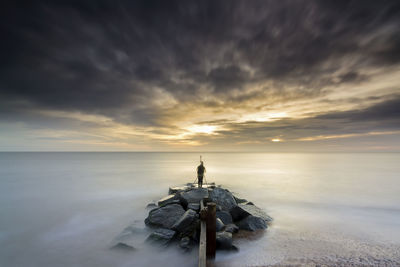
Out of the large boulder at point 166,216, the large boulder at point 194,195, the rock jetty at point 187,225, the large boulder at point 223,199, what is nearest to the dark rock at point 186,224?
the rock jetty at point 187,225

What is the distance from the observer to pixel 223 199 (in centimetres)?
1203

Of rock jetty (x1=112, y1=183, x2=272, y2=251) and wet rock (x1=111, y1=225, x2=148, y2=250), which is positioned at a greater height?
rock jetty (x1=112, y1=183, x2=272, y2=251)

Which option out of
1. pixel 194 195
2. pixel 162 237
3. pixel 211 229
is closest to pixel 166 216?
pixel 162 237

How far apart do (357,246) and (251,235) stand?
14.7 ft

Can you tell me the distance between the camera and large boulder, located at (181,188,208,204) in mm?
12055

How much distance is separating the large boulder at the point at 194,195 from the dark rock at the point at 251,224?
305 centimetres

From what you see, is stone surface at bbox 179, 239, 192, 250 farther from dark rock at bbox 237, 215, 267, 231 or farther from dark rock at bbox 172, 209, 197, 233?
dark rock at bbox 237, 215, 267, 231

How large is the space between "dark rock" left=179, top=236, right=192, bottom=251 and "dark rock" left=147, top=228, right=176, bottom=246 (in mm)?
530

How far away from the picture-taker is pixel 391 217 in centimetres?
1327

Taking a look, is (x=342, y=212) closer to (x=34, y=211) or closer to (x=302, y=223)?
(x=302, y=223)

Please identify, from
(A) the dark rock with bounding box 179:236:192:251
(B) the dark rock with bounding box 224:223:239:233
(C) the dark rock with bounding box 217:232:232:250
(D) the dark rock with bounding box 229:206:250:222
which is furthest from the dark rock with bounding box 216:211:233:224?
(A) the dark rock with bounding box 179:236:192:251

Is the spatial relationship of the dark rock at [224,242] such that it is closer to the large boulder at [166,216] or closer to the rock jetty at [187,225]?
the rock jetty at [187,225]

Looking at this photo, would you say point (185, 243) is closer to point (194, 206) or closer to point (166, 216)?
point (166, 216)

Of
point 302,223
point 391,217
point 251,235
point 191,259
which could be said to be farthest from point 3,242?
point 391,217
